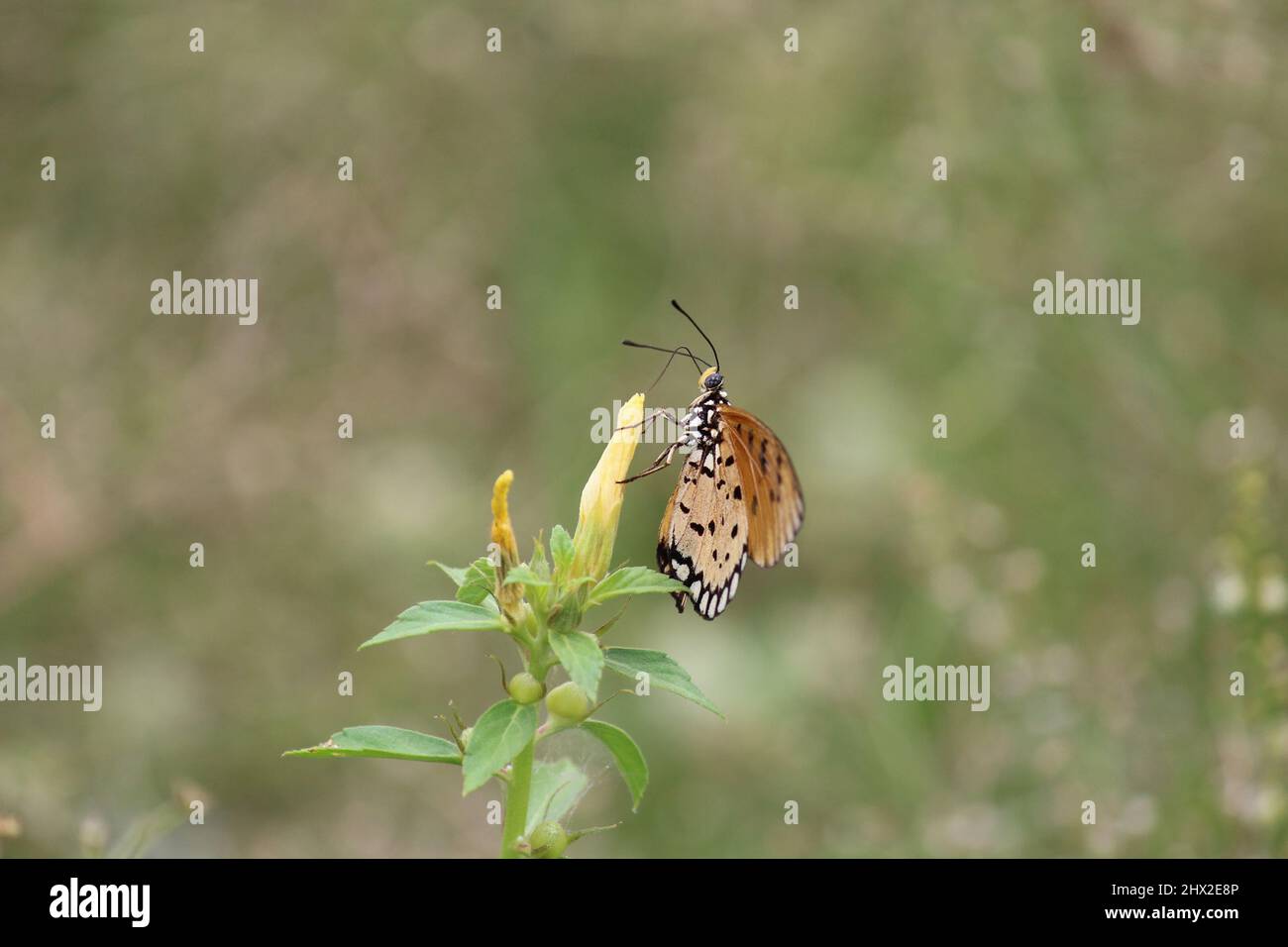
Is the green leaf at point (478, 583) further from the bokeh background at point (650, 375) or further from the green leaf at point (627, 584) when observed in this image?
the bokeh background at point (650, 375)

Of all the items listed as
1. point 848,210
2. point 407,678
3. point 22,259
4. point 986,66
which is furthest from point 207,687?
point 986,66

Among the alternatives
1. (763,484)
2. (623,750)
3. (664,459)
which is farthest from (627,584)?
(664,459)

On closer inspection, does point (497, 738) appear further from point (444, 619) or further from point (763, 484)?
point (763, 484)

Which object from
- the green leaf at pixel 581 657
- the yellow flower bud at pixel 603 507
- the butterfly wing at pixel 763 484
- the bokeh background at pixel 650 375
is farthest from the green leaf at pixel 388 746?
the bokeh background at pixel 650 375

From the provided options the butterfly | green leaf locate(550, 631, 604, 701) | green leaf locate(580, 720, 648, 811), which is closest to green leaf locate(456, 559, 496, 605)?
green leaf locate(550, 631, 604, 701)

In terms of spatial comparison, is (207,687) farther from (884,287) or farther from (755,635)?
(884,287)
